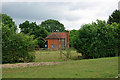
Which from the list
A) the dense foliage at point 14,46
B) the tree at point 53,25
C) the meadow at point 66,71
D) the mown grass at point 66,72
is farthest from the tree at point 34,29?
the mown grass at point 66,72

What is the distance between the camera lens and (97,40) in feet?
80.0

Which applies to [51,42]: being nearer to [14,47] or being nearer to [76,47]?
[76,47]

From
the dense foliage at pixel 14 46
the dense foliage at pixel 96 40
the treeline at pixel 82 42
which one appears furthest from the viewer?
the dense foliage at pixel 96 40

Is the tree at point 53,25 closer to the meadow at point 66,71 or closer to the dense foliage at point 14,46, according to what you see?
the dense foliage at point 14,46

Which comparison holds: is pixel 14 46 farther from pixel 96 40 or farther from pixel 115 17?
pixel 115 17

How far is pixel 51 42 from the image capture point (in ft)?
198

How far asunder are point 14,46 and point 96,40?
451 inches

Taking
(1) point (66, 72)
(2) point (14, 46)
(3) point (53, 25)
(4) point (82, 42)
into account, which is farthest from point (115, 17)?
(3) point (53, 25)

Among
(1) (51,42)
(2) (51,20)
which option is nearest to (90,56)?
(1) (51,42)

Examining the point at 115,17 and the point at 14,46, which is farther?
the point at 115,17

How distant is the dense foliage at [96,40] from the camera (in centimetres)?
2438

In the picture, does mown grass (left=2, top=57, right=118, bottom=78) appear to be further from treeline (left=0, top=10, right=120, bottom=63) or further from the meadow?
treeline (left=0, top=10, right=120, bottom=63)

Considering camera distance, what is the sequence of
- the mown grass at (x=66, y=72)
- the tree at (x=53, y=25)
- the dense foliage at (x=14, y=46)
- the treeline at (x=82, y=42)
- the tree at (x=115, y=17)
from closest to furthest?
1. the mown grass at (x=66, y=72)
2. the dense foliage at (x=14, y=46)
3. the treeline at (x=82, y=42)
4. the tree at (x=115, y=17)
5. the tree at (x=53, y=25)

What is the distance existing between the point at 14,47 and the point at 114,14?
31.8m
